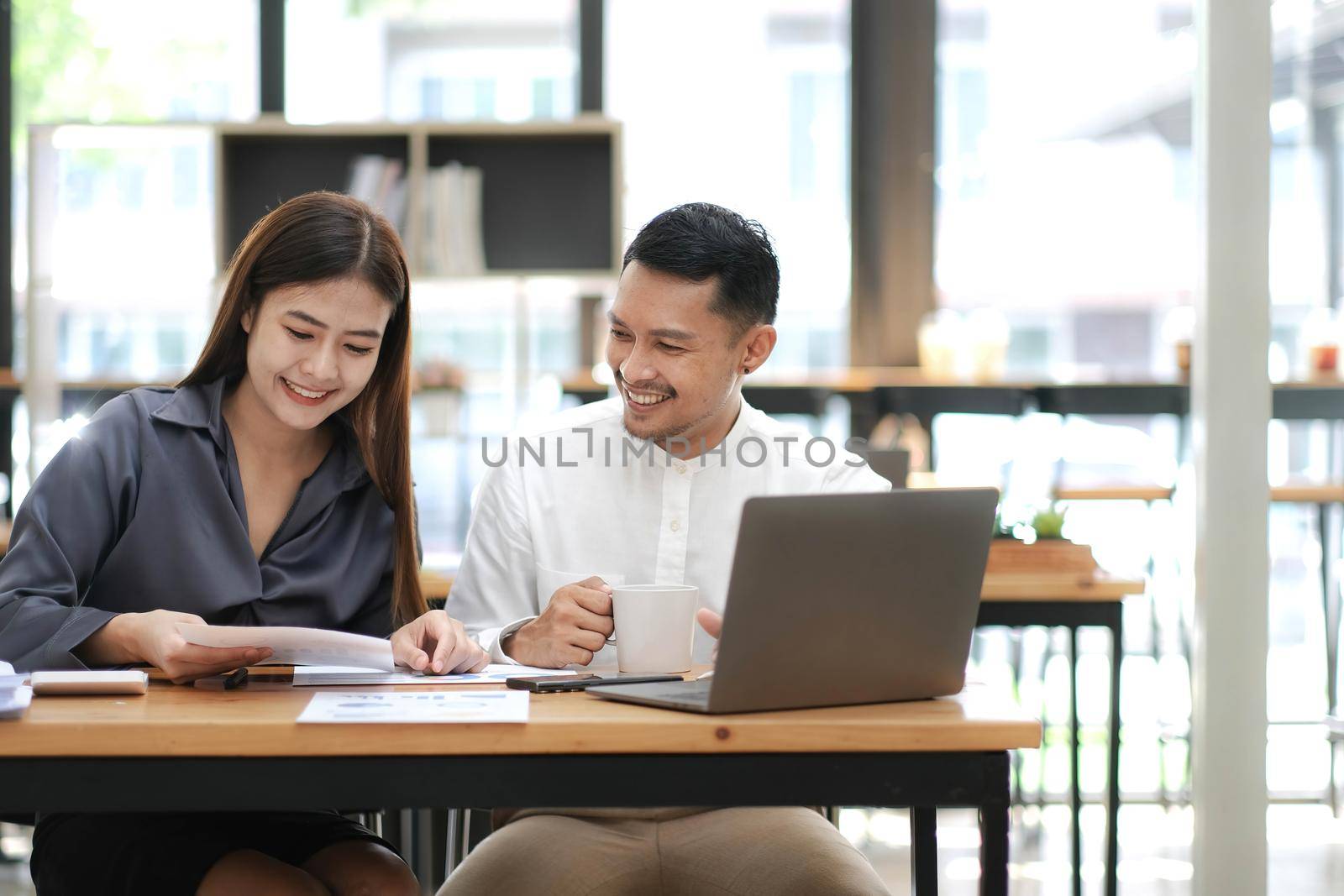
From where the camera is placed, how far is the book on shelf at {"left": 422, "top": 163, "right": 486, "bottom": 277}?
428 cm

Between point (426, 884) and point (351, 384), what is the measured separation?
134 cm

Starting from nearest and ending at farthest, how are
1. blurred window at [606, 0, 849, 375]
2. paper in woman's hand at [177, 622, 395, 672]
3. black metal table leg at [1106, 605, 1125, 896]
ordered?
paper in woman's hand at [177, 622, 395, 672], black metal table leg at [1106, 605, 1125, 896], blurred window at [606, 0, 849, 375]

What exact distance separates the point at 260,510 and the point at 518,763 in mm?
818

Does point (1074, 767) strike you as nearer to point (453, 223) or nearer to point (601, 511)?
point (601, 511)

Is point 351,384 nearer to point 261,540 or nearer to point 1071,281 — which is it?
point 261,540

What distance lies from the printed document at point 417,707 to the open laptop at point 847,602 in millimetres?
107

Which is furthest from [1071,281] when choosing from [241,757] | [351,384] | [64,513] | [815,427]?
[241,757]

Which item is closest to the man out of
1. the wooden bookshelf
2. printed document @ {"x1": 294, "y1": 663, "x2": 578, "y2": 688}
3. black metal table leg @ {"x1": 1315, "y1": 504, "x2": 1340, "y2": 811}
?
printed document @ {"x1": 294, "y1": 663, "x2": 578, "y2": 688}

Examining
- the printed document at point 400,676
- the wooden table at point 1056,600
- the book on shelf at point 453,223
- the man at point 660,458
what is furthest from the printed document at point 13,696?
the book on shelf at point 453,223

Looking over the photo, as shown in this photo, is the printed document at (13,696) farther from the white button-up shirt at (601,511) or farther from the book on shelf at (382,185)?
the book on shelf at (382,185)

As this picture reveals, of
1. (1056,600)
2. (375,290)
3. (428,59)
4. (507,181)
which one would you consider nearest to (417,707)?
(375,290)

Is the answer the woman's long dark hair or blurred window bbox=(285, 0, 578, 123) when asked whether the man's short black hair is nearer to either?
the woman's long dark hair

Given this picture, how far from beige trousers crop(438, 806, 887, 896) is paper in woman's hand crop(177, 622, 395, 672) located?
0.29m

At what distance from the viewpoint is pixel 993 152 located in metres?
4.66
